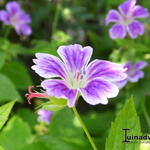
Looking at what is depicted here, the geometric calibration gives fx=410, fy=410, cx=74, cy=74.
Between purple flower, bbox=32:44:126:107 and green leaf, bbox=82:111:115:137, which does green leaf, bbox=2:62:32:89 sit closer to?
green leaf, bbox=82:111:115:137

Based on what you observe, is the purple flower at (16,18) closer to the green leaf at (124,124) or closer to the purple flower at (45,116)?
the purple flower at (45,116)

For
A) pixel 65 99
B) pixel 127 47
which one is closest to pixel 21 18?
pixel 127 47

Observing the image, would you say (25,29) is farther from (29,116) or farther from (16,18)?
(29,116)

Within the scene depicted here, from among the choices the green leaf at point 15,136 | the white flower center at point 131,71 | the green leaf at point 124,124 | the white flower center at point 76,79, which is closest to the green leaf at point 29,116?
the green leaf at point 15,136

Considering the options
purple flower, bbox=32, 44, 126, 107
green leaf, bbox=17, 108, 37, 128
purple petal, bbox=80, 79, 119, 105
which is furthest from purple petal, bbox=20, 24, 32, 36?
purple petal, bbox=80, 79, 119, 105

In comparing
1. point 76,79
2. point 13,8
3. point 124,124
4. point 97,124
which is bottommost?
point 97,124

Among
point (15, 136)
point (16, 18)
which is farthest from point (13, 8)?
point (15, 136)
